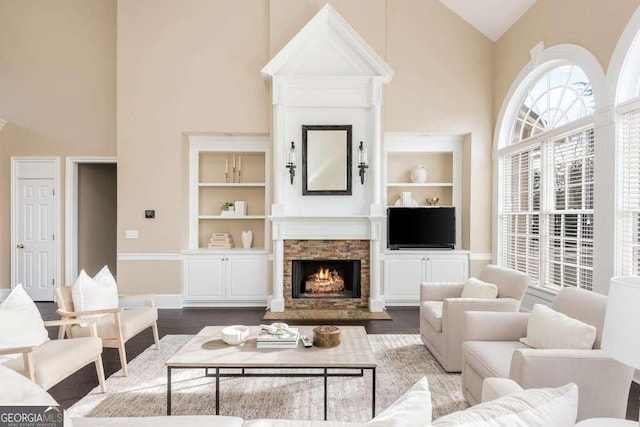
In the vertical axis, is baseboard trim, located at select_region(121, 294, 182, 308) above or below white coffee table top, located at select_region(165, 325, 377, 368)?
below

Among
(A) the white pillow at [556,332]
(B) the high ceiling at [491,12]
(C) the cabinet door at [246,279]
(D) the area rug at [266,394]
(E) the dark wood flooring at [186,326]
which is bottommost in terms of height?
(E) the dark wood flooring at [186,326]

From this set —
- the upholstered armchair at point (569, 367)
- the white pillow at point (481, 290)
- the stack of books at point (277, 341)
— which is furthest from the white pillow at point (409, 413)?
the white pillow at point (481, 290)

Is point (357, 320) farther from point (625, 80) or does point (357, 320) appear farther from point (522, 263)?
point (625, 80)

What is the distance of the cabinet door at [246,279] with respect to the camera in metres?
5.89

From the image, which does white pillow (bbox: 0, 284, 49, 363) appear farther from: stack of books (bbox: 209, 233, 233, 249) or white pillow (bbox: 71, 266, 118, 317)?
stack of books (bbox: 209, 233, 233, 249)

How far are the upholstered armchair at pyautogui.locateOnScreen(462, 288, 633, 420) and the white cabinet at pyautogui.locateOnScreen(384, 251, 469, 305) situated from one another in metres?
3.04

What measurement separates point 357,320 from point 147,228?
331 cm

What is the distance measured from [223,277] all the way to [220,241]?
0.60m

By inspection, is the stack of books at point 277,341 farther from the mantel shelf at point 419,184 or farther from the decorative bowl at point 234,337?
the mantel shelf at point 419,184

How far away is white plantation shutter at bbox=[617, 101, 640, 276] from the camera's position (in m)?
3.34

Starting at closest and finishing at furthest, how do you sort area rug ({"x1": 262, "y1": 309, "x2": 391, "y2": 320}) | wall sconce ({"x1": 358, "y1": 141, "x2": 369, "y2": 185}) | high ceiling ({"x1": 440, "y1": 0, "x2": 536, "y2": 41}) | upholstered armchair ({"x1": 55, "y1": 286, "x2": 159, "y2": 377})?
upholstered armchair ({"x1": 55, "y1": 286, "x2": 159, "y2": 377})
high ceiling ({"x1": 440, "y1": 0, "x2": 536, "y2": 41})
area rug ({"x1": 262, "y1": 309, "x2": 391, "y2": 320})
wall sconce ({"x1": 358, "y1": 141, "x2": 369, "y2": 185})

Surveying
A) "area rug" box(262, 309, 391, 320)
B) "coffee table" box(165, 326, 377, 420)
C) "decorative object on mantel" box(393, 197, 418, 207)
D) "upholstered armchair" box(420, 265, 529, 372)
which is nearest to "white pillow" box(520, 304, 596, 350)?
"upholstered armchair" box(420, 265, 529, 372)

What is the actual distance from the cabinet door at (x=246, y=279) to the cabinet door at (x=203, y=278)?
0.15 m

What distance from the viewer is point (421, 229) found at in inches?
236
